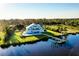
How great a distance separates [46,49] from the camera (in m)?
1.27

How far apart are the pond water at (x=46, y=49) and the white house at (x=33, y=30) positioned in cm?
9

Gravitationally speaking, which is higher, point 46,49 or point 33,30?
point 33,30

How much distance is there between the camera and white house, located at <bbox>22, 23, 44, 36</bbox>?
1289 millimetres

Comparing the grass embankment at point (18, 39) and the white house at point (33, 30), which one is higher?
the white house at point (33, 30)

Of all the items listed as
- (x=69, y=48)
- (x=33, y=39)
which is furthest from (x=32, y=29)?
(x=69, y=48)

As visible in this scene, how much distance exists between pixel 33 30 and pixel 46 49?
19 cm

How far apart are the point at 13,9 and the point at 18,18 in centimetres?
8

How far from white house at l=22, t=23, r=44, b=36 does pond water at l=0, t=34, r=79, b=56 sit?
0.09m

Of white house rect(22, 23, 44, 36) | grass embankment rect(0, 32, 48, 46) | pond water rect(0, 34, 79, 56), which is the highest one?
white house rect(22, 23, 44, 36)

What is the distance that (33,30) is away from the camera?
130 cm

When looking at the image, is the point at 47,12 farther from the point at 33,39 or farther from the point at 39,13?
the point at 33,39

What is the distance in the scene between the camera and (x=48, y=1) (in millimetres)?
1286

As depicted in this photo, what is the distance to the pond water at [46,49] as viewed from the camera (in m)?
1.26

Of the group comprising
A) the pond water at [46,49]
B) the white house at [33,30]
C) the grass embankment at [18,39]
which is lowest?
the pond water at [46,49]
